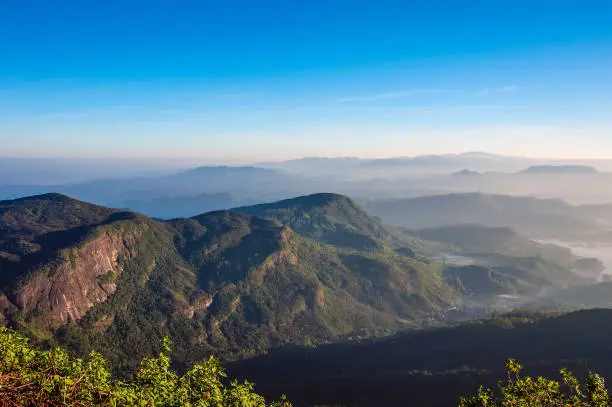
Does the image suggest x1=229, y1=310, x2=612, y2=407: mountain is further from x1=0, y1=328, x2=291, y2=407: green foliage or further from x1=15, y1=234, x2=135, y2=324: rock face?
x1=0, y1=328, x2=291, y2=407: green foliage

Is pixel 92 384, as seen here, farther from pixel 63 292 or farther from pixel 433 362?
pixel 63 292

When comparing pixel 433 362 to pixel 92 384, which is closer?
pixel 92 384

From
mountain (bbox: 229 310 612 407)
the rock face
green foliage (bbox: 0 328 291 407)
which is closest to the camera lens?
green foliage (bbox: 0 328 291 407)

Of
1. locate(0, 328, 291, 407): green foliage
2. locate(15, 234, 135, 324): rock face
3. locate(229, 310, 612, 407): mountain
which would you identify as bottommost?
locate(229, 310, 612, 407): mountain

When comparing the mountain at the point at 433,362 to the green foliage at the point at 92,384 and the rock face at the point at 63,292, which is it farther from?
the green foliage at the point at 92,384

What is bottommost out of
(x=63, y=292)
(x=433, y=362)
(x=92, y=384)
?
(x=433, y=362)

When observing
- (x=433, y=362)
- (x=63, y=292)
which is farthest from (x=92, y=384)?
(x=63, y=292)

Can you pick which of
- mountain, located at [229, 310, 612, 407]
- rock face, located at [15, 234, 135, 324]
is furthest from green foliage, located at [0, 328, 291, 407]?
rock face, located at [15, 234, 135, 324]
